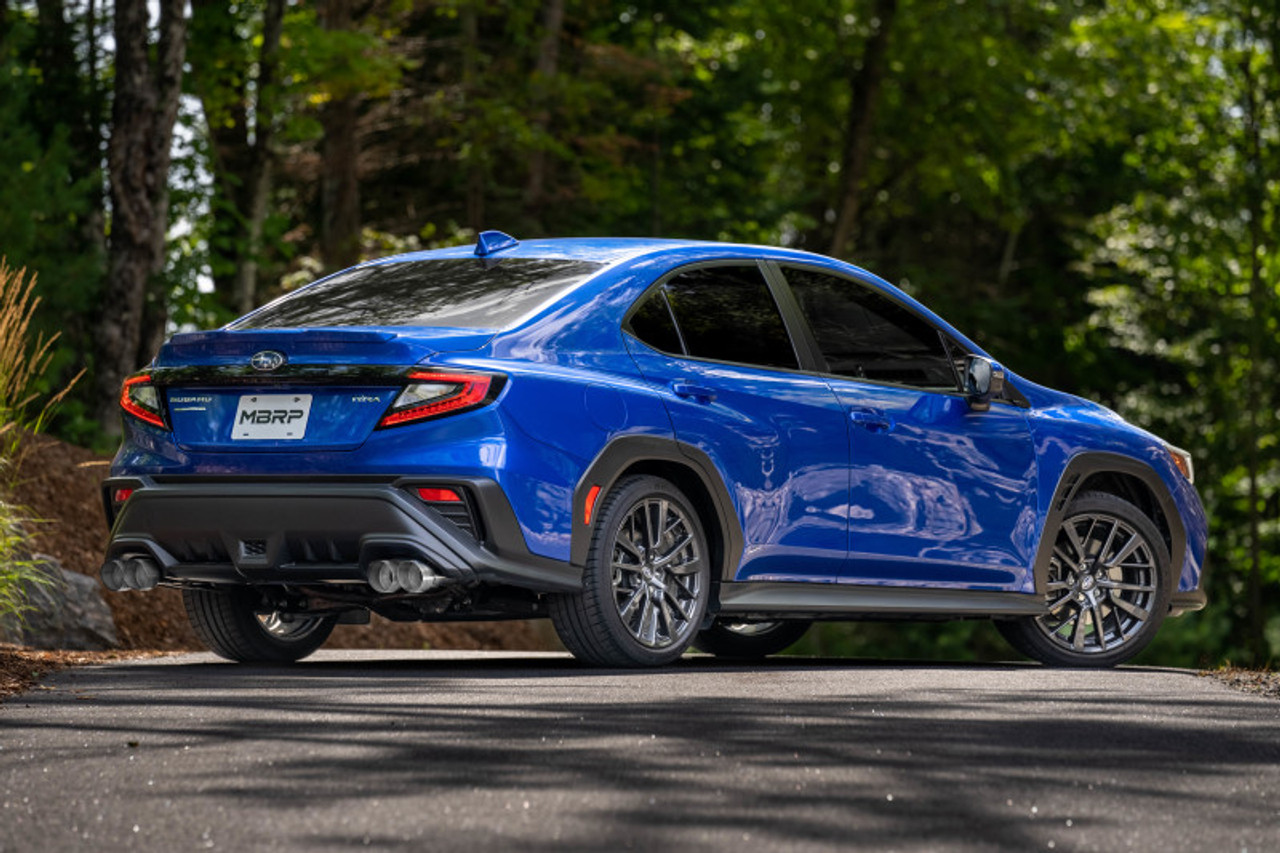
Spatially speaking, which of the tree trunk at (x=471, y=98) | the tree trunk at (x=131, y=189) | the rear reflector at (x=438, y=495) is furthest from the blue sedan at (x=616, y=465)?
the tree trunk at (x=471, y=98)

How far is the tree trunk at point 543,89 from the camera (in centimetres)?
2833

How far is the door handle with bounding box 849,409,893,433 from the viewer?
30.1 feet

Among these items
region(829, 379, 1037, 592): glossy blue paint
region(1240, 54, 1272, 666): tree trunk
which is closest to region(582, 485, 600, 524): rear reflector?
region(829, 379, 1037, 592): glossy blue paint

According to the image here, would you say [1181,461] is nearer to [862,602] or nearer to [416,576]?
[862,602]

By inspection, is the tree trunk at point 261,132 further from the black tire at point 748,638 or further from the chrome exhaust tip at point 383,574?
the chrome exhaust tip at point 383,574

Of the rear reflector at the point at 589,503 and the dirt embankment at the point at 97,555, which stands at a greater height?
the rear reflector at the point at 589,503

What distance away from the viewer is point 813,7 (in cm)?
3519

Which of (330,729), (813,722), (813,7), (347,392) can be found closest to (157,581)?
(347,392)

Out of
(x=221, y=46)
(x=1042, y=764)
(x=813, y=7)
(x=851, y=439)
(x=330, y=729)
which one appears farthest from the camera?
(x=813, y=7)

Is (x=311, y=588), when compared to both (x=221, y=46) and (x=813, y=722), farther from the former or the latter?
(x=221, y=46)

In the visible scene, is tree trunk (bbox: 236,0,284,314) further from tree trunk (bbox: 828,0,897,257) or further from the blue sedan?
the blue sedan

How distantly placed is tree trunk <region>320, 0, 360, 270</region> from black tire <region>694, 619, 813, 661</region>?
16352 millimetres

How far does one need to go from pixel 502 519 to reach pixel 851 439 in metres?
2.00

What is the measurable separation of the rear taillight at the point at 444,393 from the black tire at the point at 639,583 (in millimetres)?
750
